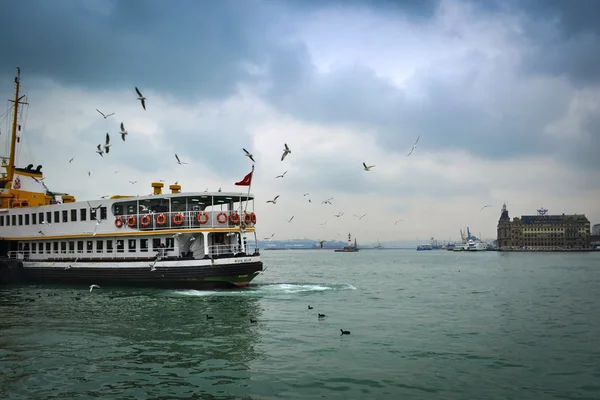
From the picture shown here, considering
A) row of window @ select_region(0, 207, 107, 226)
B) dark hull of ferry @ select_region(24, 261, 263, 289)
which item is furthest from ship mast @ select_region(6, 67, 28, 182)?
dark hull of ferry @ select_region(24, 261, 263, 289)

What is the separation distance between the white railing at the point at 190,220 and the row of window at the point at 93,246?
1356 millimetres

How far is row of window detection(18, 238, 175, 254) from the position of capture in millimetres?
35312

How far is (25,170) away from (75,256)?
13.2 m

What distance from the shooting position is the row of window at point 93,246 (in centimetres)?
3531

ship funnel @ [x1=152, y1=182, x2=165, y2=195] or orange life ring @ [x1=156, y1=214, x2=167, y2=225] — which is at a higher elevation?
ship funnel @ [x1=152, y1=182, x2=165, y2=195]

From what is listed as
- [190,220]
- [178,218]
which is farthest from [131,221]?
[190,220]

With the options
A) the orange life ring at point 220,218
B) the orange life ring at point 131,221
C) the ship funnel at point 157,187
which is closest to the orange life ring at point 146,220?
the orange life ring at point 131,221

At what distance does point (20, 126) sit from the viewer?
46.2 metres

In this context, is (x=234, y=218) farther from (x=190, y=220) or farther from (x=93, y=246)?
(x=93, y=246)

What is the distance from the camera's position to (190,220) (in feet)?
109

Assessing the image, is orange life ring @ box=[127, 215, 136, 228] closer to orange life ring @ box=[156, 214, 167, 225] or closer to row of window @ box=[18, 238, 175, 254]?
row of window @ box=[18, 238, 175, 254]

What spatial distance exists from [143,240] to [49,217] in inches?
422

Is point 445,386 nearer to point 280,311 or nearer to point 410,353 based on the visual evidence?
point 410,353

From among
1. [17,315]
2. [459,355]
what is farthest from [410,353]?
[17,315]
